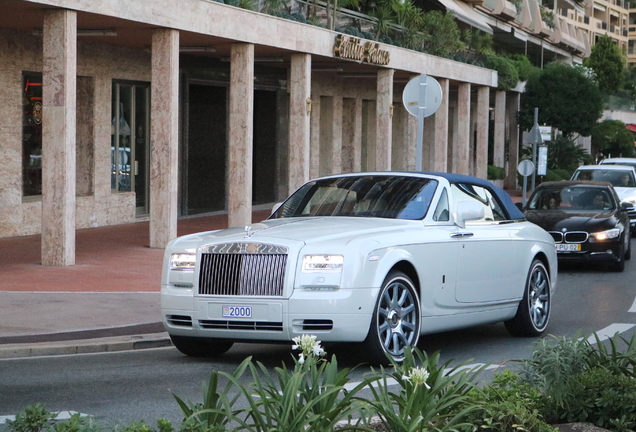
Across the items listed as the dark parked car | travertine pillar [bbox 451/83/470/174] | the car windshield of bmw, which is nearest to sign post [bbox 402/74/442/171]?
the dark parked car

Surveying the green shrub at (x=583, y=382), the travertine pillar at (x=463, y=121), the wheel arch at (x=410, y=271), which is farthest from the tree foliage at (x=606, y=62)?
the green shrub at (x=583, y=382)

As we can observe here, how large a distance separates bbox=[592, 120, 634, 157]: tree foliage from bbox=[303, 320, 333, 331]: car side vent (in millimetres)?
51587

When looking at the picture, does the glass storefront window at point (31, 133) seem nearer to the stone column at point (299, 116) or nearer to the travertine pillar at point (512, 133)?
the stone column at point (299, 116)

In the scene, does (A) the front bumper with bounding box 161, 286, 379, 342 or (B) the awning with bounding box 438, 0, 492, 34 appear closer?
(A) the front bumper with bounding box 161, 286, 379, 342

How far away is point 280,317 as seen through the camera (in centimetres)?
814

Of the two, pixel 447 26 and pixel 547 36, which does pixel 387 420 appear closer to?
pixel 447 26

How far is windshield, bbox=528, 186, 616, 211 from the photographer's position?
63.0ft

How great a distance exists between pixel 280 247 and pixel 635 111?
81.9m

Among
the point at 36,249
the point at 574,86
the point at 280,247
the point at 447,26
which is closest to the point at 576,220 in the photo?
the point at 36,249

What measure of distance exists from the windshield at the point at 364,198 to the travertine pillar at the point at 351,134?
2688 centimetres

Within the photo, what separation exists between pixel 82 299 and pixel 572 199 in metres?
10.1

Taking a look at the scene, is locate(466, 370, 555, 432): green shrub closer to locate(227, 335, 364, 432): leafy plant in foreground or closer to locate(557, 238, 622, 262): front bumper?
locate(227, 335, 364, 432): leafy plant in foreground

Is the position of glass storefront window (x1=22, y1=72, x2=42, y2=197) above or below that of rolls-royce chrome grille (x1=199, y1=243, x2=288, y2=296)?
Answer: above

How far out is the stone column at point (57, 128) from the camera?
16.0m
